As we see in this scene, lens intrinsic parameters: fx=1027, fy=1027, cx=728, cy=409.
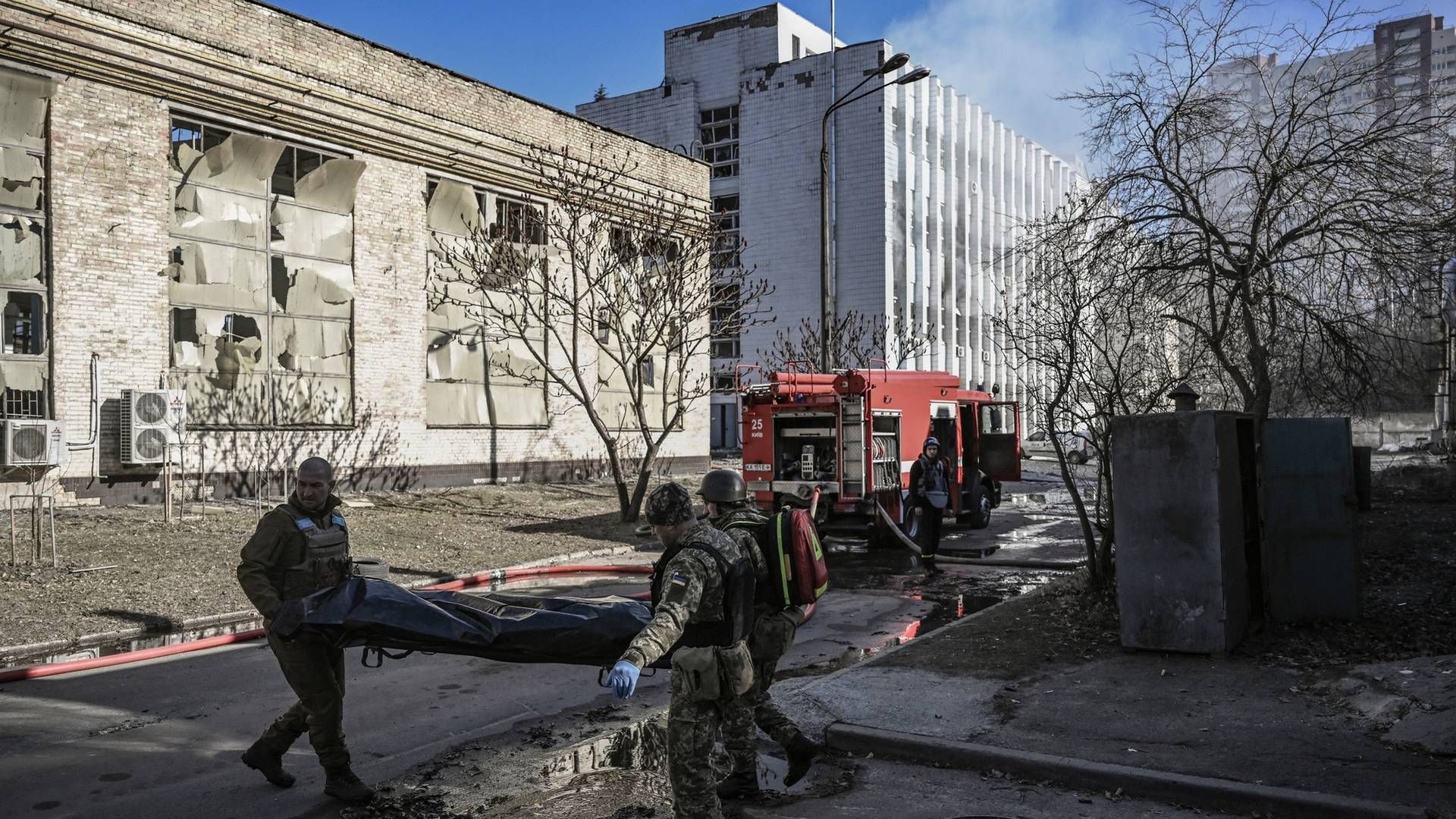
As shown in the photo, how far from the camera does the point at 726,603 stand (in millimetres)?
4348

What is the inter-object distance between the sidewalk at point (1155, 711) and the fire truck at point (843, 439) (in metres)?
7.56

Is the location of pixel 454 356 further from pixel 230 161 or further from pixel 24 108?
pixel 24 108

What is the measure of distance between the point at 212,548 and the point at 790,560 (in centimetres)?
1137

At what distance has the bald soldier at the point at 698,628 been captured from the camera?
416 cm

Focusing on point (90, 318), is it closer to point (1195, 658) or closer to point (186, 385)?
point (186, 385)

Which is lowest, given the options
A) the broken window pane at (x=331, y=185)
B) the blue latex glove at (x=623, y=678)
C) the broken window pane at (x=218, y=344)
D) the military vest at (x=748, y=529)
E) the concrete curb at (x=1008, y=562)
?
the concrete curb at (x=1008, y=562)

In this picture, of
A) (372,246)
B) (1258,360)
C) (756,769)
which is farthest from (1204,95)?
(372,246)

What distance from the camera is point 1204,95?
13.1 meters

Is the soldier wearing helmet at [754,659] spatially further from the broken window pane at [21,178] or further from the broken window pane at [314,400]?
the broken window pane at [314,400]

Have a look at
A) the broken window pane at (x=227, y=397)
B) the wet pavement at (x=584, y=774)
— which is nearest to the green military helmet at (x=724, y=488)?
the wet pavement at (x=584, y=774)

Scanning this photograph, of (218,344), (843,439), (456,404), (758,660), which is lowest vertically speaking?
(758,660)

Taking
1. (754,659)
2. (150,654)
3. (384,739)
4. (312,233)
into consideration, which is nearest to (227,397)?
(312,233)

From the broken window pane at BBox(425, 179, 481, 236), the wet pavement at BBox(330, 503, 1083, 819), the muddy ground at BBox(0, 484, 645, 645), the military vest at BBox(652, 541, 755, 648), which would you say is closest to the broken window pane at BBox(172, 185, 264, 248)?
the broken window pane at BBox(425, 179, 481, 236)

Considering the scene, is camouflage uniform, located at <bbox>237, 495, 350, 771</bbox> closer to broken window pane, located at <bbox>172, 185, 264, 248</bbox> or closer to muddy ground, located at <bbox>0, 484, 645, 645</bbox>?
muddy ground, located at <bbox>0, 484, 645, 645</bbox>
